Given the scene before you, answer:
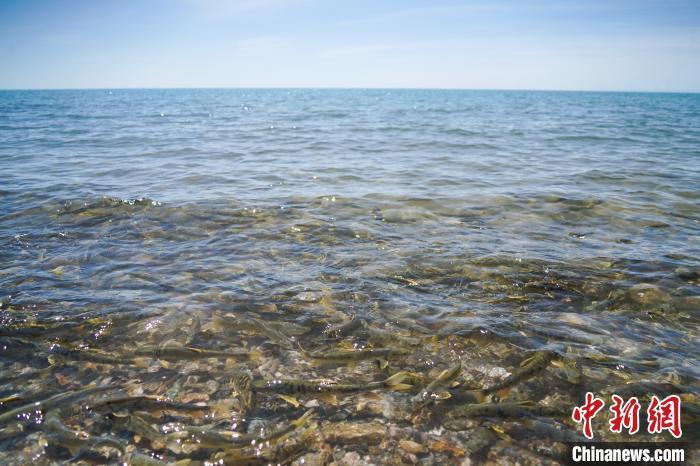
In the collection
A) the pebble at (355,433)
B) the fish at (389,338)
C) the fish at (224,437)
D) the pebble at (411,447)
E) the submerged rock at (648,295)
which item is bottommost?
the pebble at (411,447)

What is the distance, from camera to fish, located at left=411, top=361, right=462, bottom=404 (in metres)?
4.21

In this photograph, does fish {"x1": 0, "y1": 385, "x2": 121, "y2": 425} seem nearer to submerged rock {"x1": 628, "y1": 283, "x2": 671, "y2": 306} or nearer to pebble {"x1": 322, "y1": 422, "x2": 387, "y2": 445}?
pebble {"x1": 322, "y1": 422, "x2": 387, "y2": 445}

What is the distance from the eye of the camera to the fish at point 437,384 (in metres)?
4.21

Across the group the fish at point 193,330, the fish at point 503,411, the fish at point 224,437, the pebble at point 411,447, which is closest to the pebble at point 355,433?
the pebble at point 411,447

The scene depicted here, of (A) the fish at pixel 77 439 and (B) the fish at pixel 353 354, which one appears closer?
(A) the fish at pixel 77 439

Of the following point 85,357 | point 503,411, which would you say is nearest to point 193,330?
point 85,357

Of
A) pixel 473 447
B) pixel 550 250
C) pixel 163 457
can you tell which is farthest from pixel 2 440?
pixel 550 250

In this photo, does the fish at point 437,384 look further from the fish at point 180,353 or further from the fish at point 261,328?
the fish at point 180,353

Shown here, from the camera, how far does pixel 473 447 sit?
12.0 ft

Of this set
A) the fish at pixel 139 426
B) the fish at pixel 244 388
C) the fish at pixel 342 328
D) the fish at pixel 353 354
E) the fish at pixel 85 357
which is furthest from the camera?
the fish at pixel 342 328

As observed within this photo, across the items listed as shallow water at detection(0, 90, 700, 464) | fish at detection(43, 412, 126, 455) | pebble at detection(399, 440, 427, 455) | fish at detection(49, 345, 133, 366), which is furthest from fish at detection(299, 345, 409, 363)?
fish at detection(49, 345, 133, 366)

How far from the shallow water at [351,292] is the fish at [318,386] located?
0.37ft

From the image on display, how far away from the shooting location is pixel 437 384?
14.4 ft

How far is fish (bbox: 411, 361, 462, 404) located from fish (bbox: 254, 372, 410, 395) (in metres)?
0.20
